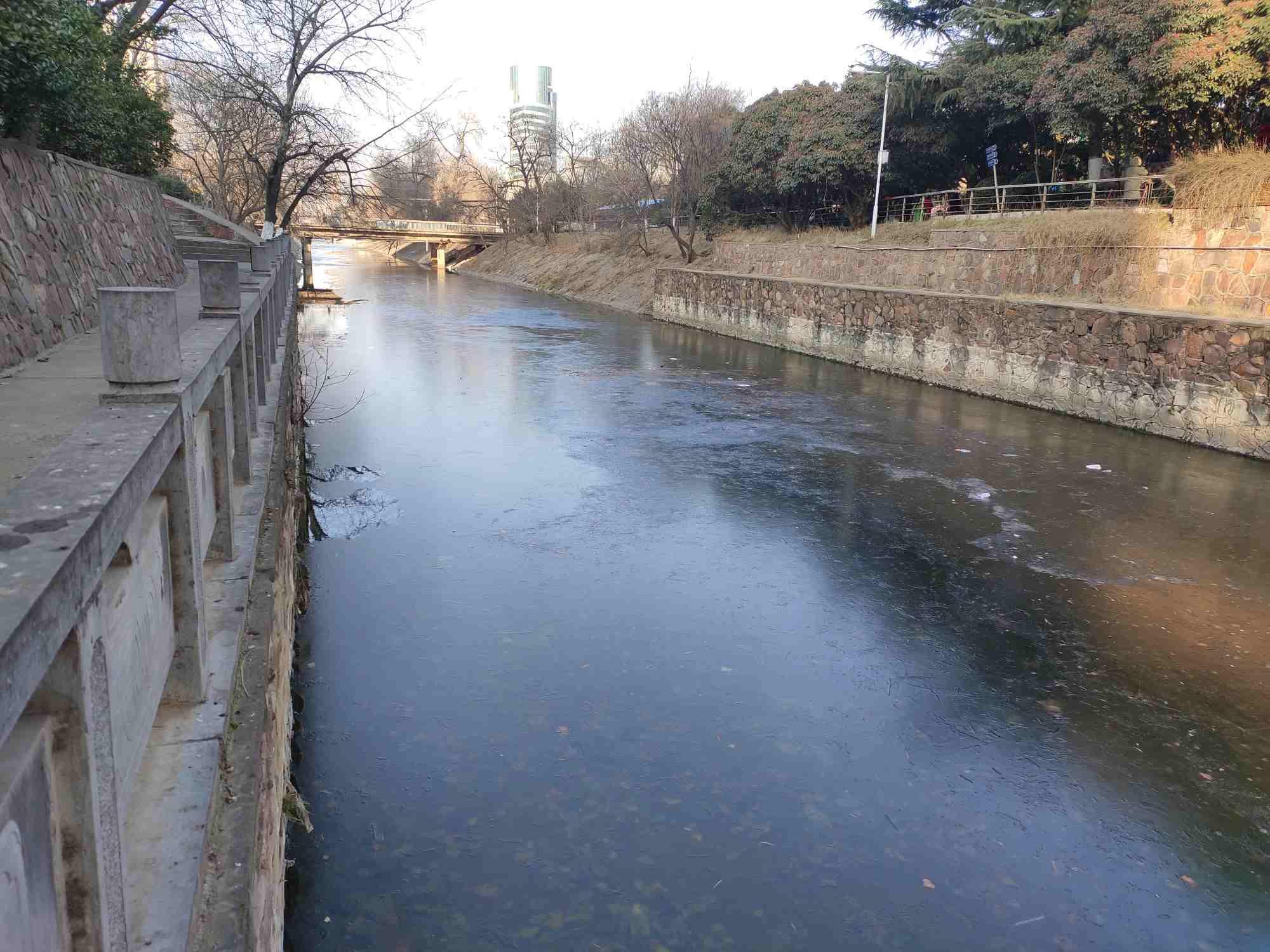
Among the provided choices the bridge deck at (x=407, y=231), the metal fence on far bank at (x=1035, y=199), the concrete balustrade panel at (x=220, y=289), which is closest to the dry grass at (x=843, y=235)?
the metal fence on far bank at (x=1035, y=199)

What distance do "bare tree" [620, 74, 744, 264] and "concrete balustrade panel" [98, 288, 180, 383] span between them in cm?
3536

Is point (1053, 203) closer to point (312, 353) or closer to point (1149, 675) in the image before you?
point (312, 353)

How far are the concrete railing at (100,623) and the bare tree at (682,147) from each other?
116 ft

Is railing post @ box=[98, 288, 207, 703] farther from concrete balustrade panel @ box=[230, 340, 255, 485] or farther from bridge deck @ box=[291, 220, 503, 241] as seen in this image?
bridge deck @ box=[291, 220, 503, 241]

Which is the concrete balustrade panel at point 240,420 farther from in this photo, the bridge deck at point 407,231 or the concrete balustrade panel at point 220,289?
the bridge deck at point 407,231

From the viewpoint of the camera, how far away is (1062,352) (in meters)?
16.4

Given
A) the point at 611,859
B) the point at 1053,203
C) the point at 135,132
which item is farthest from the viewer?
the point at 1053,203

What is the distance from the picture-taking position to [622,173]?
46656mm

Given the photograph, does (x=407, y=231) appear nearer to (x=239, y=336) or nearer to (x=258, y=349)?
(x=258, y=349)

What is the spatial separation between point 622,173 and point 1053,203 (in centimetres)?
2525

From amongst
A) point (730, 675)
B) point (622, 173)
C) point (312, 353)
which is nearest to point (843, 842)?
point (730, 675)

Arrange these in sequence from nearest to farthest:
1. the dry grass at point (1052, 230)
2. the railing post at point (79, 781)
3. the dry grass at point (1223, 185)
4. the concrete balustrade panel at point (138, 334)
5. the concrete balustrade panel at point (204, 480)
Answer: the railing post at point (79, 781), the concrete balustrade panel at point (138, 334), the concrete balustrade panel at point (204, 480), the dry grass at point (1223, 185), the dry grass at point (1052, 230)

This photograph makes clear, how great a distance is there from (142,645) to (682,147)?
40.0 metres

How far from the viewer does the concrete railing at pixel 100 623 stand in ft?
5.32
